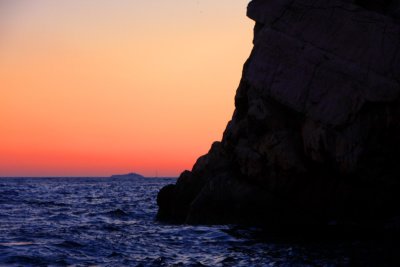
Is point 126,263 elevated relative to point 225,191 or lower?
lower

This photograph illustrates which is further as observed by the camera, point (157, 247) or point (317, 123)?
point (317, 123)

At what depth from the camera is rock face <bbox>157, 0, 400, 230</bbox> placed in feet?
71.5

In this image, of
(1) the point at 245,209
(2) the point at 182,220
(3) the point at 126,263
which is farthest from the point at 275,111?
(3) the point at 126,263

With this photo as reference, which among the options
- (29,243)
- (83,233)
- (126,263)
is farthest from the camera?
(83,233)

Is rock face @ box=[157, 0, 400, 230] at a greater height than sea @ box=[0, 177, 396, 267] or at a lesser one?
greater

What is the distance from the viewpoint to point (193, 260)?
16.6m

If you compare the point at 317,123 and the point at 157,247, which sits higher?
the point at 317,123

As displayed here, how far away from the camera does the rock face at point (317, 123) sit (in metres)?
21.8

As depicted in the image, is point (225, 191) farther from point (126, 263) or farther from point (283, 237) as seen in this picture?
point (126, 263)

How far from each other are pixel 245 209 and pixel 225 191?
145cm

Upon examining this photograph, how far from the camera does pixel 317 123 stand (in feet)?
75.0

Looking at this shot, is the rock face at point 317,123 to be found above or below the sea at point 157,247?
above

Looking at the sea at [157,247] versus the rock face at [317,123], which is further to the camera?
the rock face at [317,123]

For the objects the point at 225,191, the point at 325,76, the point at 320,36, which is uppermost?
the point at 320,36
